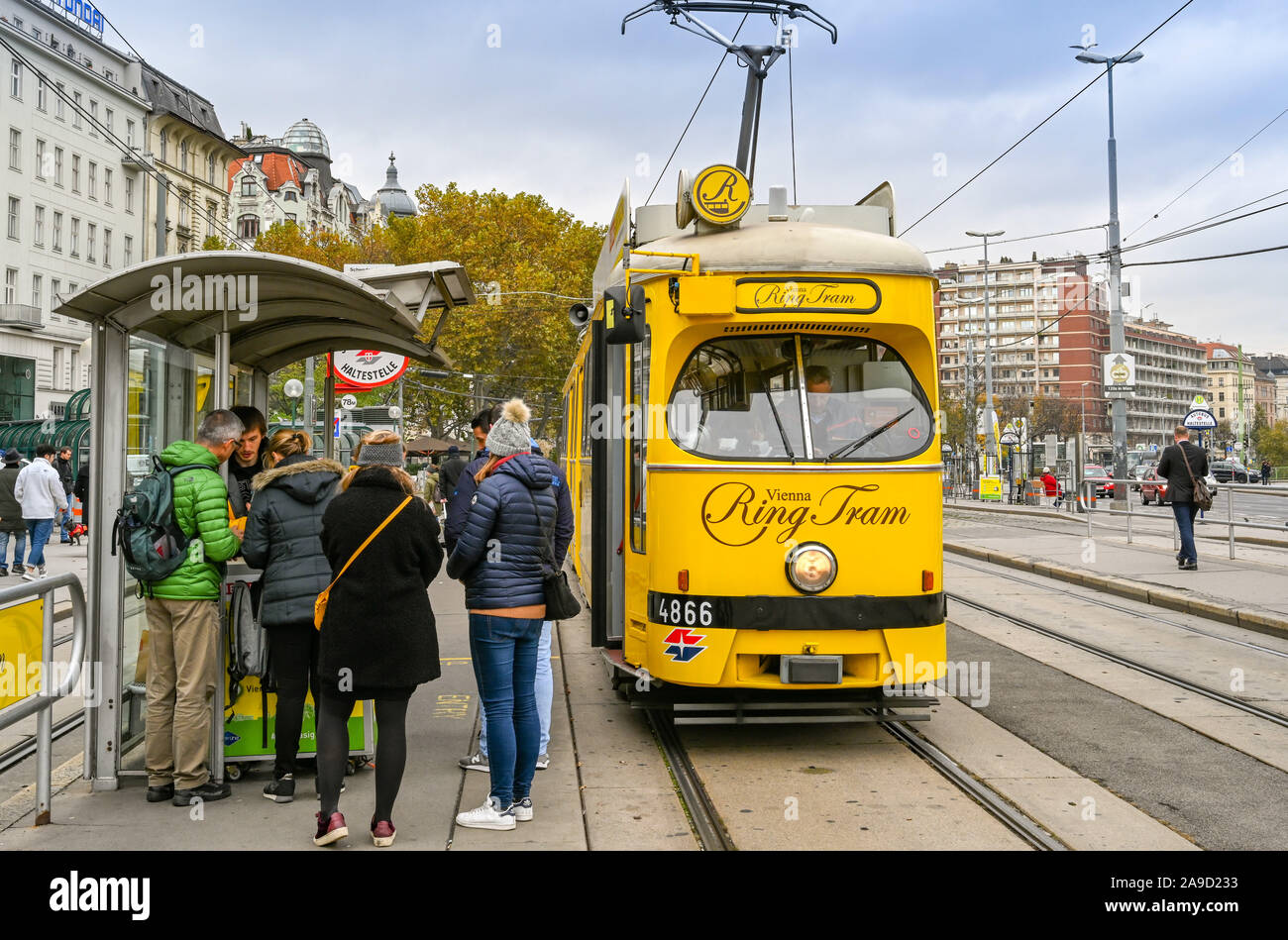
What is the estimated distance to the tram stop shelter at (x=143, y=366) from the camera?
591 cm

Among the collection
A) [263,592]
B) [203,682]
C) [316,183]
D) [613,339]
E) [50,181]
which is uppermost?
[316,183]

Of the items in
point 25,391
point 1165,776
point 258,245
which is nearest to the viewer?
point 1165,776

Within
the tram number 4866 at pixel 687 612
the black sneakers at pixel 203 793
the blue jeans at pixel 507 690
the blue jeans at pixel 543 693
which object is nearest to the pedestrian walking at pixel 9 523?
the black sneakers at pixel 203 793

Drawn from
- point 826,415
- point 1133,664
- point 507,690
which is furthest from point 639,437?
point 1133,664

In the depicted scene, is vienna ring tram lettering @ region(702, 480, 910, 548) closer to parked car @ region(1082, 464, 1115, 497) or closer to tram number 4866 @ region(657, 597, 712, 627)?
tram number 4866 @ region(657, 597, 712, 627)

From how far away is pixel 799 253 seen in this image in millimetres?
6867

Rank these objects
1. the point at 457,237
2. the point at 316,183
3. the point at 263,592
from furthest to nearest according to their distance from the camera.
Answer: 1. the point at 316,183
2. the point at 457,237
3. the point at 263,592

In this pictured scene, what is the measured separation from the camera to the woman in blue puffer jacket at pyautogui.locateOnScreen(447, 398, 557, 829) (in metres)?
5.36

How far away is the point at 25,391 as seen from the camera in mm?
49156

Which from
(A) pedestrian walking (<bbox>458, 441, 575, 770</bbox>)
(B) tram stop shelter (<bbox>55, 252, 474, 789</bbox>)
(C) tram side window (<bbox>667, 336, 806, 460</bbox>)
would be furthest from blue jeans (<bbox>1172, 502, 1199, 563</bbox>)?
(B) tram stop shelter (<bbox>55, 252, 474, 789</bbox>)
